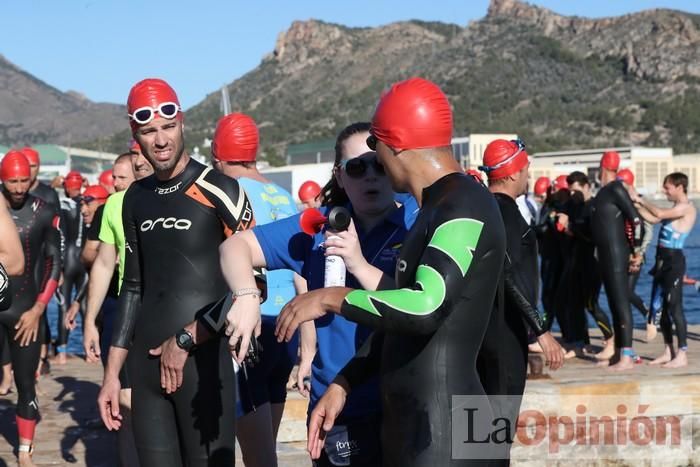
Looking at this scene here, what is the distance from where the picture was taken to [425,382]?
2.91 meters

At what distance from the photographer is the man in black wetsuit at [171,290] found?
417cm

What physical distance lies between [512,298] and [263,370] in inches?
55.2

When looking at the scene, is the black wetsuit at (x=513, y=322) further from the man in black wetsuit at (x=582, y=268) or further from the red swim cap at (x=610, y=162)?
the man in black wetsuit at (x=582, y=268)

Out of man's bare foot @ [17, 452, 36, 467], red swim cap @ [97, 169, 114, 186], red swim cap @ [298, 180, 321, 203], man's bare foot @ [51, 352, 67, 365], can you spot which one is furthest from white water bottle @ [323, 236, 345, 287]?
red swim cap @ [298, 180, 321, 203]

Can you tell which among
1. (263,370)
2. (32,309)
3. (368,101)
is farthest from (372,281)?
(368,101)

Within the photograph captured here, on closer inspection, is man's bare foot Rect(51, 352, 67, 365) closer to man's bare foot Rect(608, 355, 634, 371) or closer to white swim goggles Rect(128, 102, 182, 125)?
man's bare foot Rect(608, 355, 634, 371)

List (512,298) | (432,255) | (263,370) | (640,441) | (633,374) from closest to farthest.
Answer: (432,255) → (512,298) → (263,370) → (640,441) → (633,374)

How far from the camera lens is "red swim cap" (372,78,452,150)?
2949 mm

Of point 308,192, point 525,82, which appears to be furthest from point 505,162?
point 525,82

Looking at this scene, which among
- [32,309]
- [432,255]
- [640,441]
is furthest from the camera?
[640,441]

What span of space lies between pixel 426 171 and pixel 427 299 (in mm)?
482

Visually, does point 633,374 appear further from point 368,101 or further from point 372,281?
point 368,101

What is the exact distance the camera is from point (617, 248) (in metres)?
9.59

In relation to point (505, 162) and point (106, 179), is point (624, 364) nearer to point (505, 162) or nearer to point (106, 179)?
point (505, 162)
